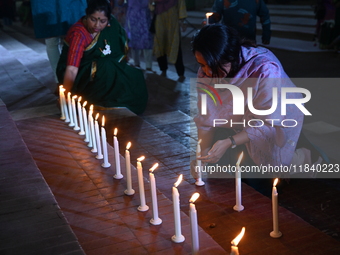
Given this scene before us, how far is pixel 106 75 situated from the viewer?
4.95 metres

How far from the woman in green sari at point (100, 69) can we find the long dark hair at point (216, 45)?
223cm

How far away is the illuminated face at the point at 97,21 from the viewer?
14.6ft

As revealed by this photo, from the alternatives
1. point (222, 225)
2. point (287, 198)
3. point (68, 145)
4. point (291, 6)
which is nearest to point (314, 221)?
point (287, 198)

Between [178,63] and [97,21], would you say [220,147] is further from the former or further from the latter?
[178,63]

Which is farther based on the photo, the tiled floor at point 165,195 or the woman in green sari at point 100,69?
the woman in green sari at point 100,69

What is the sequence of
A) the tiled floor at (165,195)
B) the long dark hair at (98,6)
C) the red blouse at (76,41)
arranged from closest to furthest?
the tiled floor at (165,195), the long dark hair at (98,6), the red blouse at (76,41)

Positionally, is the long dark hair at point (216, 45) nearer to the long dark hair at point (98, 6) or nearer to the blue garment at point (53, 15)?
the long dark hair at point (98, 6)

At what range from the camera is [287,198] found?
306cm

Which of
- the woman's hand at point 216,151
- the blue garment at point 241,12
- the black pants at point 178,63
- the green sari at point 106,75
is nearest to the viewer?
the woman's hand at point 216,151

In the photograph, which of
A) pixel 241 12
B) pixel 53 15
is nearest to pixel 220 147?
pixel 241 12

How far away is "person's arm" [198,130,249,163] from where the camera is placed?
281 centimetres

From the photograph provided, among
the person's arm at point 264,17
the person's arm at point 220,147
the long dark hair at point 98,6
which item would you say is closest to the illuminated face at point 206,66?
the person's arm at point 220,147

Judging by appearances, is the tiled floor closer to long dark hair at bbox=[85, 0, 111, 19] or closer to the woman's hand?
the woman's hand

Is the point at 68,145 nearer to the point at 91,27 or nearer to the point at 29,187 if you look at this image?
the point at 29,187
